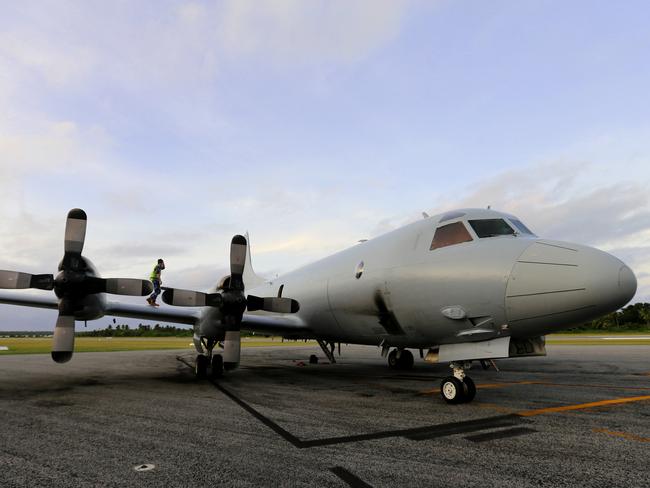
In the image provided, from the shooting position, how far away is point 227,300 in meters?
11.6

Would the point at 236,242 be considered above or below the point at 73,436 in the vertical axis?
above

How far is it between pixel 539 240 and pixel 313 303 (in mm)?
7066

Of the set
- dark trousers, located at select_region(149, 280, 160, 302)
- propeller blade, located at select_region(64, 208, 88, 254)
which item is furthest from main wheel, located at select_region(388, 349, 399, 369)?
propeller blade, located at select_region(64, 208, 88, 254)

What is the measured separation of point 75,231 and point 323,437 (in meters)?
7.81

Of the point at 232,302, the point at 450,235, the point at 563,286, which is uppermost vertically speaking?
the point at 450,235

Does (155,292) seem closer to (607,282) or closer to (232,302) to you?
(232,302)

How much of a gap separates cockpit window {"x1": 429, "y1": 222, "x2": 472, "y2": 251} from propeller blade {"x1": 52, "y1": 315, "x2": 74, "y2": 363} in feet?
27.1

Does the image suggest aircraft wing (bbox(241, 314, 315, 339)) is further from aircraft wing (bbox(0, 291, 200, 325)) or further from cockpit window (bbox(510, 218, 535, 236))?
cockpit window (bbox(510, 218, 535, 236))

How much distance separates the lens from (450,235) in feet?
27.9

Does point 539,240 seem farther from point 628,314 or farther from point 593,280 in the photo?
point 628,314

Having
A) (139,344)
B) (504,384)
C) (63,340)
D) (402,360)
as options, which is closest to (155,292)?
(63,340)

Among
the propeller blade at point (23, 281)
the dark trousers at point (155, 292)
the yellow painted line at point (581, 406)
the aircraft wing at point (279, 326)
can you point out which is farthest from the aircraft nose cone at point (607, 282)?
the dark trousers at point (155, 292)

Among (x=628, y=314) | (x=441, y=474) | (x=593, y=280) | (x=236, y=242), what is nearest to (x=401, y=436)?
(x=441, y=474)

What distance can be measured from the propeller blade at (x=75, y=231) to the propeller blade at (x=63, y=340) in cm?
158
